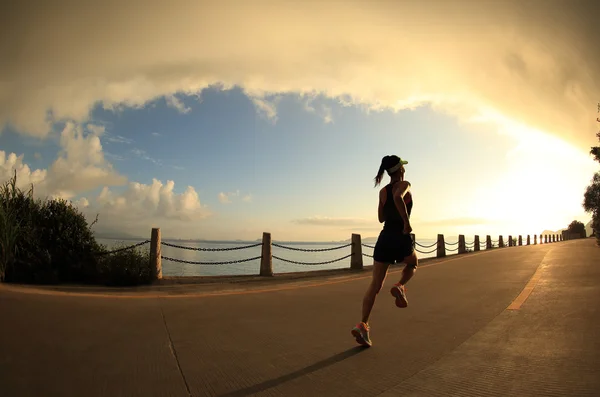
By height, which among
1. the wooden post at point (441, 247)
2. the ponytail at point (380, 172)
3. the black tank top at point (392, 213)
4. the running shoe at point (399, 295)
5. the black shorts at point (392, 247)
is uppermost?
the ponytail at point (380, 172)

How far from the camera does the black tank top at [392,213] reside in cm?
388

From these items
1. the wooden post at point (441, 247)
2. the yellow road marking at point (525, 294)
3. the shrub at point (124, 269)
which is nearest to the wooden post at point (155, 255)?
the shrub at point (124, 269)

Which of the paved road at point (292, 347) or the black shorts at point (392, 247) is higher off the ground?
the black shorts at point (392, 247)

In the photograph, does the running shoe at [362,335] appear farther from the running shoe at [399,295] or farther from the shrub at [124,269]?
the shrub at [124,269]

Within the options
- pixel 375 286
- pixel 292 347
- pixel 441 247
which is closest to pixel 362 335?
pixel 375 286

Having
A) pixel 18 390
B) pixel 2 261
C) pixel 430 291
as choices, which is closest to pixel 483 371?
pixel 18 390

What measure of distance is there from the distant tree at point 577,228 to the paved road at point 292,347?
79306 millimetres

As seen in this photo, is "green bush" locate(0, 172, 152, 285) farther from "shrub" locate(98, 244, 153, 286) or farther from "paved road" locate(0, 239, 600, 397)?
"paved road" locate(0, 239, 600, 397)

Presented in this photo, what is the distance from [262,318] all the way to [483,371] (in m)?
2.92

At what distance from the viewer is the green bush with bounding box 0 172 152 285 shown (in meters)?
7.39

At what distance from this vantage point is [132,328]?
4.25m

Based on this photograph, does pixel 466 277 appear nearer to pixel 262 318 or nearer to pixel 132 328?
pixel 262 318

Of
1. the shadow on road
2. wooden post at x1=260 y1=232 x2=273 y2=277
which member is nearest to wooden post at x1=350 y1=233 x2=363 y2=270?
wooden post at x1=260 y1=232 x2=273 y2=277

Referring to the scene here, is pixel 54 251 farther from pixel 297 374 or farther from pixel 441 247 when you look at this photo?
pixel 441 247
